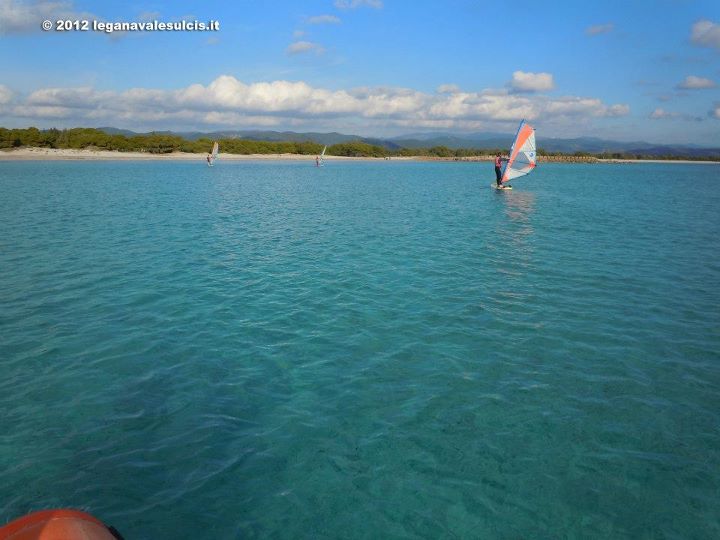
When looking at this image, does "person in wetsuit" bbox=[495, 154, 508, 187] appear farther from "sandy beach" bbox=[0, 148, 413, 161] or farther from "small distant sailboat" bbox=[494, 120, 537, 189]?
"sandy beach" bbox=[0, 148, 413, 161]

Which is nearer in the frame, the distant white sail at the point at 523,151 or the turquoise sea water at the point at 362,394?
the turquoise sea water at the point at 362,394

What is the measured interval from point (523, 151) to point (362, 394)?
170 ft

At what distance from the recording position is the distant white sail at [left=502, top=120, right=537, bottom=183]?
5331 centimetres

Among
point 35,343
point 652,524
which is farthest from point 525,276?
point 35,343

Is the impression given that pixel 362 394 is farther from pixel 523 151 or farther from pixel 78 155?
pixel 78 155

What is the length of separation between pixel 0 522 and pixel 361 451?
5.62 m

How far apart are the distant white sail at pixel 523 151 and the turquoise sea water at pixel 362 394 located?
3281cm

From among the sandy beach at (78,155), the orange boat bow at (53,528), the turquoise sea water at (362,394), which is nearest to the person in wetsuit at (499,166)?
the turquoise sea water at (362,394)

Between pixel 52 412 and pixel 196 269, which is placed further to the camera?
pixel 196 269

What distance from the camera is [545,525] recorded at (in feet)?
22.6

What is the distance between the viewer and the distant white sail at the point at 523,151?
175 feet

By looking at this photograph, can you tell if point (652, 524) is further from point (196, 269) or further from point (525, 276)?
point (196, 269)

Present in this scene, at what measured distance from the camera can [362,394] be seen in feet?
Result: 34.2

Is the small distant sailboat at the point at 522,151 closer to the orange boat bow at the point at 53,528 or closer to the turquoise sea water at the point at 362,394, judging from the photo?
the turquoise sea water at the point at 362,394
